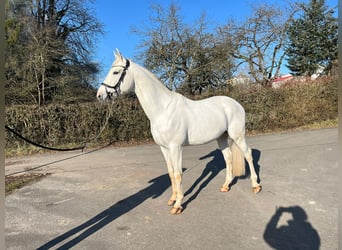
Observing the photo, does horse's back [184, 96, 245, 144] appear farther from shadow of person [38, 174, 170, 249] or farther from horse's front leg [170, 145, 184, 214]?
shadow of person [38, 174, 170, 249]

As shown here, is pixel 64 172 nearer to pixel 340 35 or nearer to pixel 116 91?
pixel 116 91

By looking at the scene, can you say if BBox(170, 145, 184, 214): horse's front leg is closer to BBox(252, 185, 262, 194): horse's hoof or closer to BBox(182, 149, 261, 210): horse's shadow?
BBox(182, 149, 261, 210): horse's shadow

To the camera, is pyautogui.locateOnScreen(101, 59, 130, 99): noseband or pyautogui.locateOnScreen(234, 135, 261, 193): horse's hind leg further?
pyautogui.locateOnScreen(234, 135, 261, 193): horse's hind leg

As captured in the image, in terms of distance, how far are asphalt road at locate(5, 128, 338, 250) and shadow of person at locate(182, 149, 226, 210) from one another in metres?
0.02

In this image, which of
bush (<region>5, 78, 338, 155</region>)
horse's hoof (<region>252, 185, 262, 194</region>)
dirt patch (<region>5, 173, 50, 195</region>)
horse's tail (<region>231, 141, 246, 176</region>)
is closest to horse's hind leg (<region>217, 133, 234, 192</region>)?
horse's tail (<region>231, 141, 246, 176</region>)

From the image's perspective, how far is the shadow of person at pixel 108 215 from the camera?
285cm

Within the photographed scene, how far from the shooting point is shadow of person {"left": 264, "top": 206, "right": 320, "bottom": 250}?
8.36 feet

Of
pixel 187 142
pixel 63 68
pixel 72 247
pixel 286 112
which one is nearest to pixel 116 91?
pixel 187 142

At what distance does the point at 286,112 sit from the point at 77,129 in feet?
29.2

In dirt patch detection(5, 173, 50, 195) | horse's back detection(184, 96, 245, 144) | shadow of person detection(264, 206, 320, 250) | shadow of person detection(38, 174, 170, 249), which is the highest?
horse's back detection(184, 96, 245, 144)

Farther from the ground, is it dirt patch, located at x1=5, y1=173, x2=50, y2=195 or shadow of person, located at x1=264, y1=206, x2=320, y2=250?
shadow of person, located at x1=264, y1=206, x2=320, y2=250

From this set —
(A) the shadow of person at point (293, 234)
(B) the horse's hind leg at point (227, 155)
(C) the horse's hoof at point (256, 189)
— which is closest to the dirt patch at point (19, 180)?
(B) the horse's hind leg at point (227, 155)

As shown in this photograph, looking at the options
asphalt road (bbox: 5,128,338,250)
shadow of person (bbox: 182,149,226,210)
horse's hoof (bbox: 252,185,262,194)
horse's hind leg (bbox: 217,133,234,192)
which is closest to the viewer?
asphalt road (bbox: 5,128,338,250)

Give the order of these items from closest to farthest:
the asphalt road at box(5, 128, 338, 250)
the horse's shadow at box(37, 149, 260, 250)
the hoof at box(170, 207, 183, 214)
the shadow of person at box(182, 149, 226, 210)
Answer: the asphalt road at box(5, 128, 338, 250)
the horse's shadow at box(37, 149, 260, 250)
the hoof at box(170, 207, 183, 214)
the shadow of person at box(182, 149, 226, 210)
